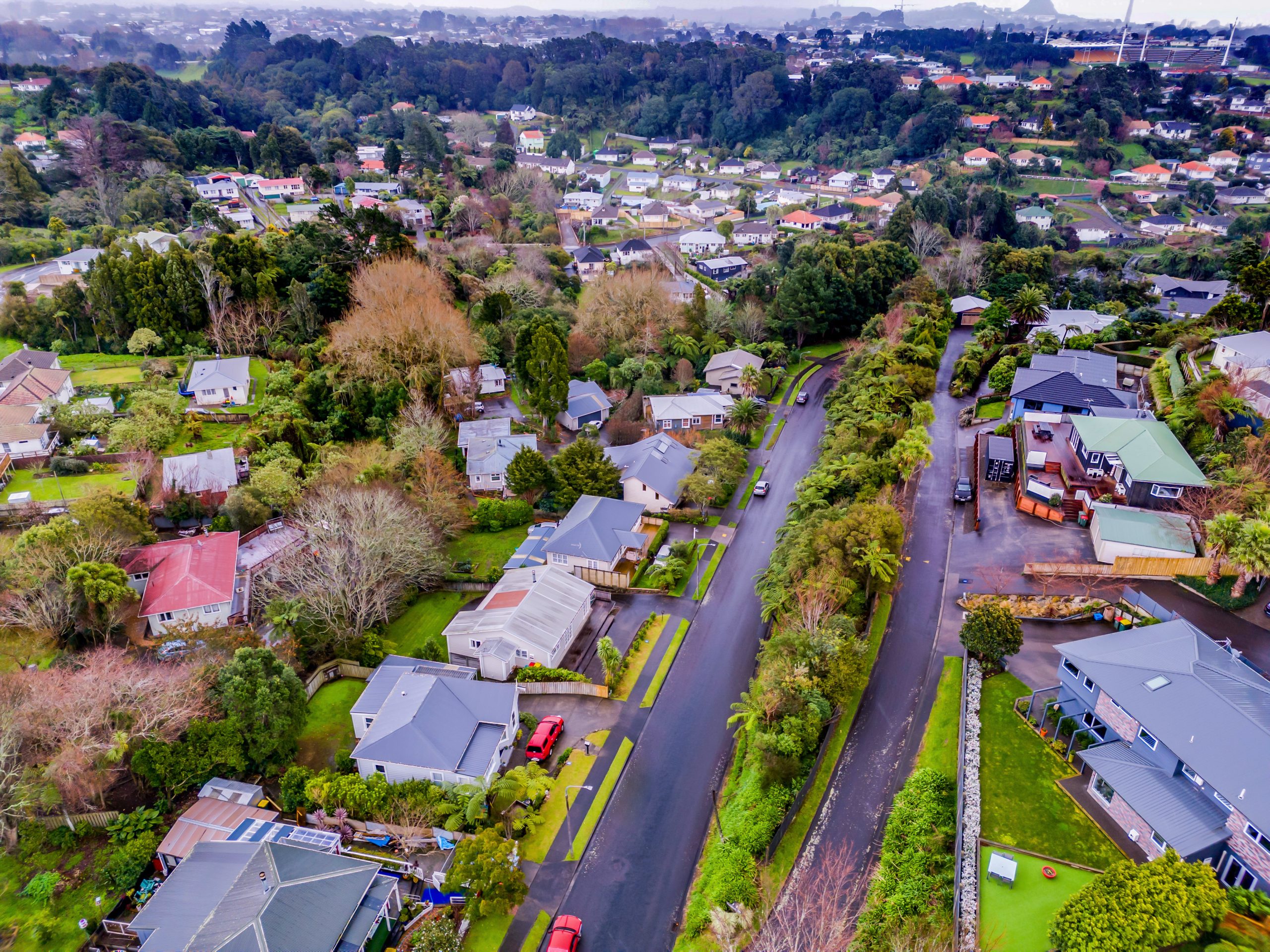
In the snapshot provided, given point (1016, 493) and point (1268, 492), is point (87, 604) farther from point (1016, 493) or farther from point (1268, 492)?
point (1268, 492)

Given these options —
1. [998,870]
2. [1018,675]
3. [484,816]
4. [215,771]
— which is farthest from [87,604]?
[1018,675]

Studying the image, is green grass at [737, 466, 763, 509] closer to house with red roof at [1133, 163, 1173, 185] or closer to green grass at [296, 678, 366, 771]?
green grass at [296, 678, 366, 771]

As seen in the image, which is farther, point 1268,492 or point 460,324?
point 460,324

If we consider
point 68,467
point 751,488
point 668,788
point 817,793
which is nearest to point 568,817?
point 668,788

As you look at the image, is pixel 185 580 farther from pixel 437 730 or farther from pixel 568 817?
pixel 568 817

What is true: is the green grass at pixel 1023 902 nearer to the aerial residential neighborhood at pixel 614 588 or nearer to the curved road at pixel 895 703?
the aerial residential neighborhood at pixel 614 588

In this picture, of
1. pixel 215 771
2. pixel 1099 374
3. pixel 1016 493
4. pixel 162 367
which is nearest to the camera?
pixel 215 771
